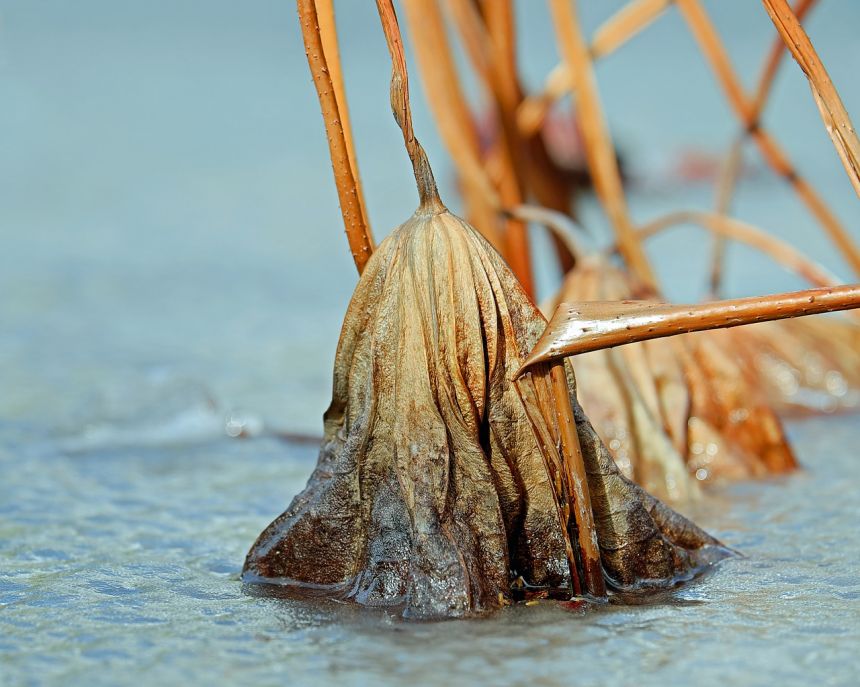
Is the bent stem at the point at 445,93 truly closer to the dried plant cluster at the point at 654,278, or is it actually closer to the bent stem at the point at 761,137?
the dried plant cluster at the point at 654,278

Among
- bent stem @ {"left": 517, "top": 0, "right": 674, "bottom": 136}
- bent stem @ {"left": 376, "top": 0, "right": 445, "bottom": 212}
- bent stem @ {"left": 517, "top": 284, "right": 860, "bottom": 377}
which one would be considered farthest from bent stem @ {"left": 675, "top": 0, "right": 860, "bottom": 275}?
bent stem @ {"left": 517, "top": 284, "right": 860, "bottom": 377}

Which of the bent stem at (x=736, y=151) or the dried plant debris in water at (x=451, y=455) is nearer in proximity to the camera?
the dried plant debris in water at (x=451, y=455)

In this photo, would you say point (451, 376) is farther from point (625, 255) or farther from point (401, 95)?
point (625, 255)

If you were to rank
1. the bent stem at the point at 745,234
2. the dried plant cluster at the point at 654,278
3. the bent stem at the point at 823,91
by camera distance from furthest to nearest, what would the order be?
the bent stem at the point at 745,234 < the dried plant cluster at the point at 654,278 < the bent stem at the point at 823,91

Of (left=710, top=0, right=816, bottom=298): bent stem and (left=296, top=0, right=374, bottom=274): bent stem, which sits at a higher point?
(left=710, top=0, right=816, bottom=298): bent stem

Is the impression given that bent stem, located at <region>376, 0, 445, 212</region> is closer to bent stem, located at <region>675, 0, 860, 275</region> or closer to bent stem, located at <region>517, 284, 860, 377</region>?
bent stem, located at <region>517, 284, 860, 377</region>

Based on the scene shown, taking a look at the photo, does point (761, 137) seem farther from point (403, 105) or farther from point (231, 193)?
point (231, 193)

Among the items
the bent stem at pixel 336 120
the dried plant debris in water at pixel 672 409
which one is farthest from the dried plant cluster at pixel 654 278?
the bent stem at pixel 336 120
